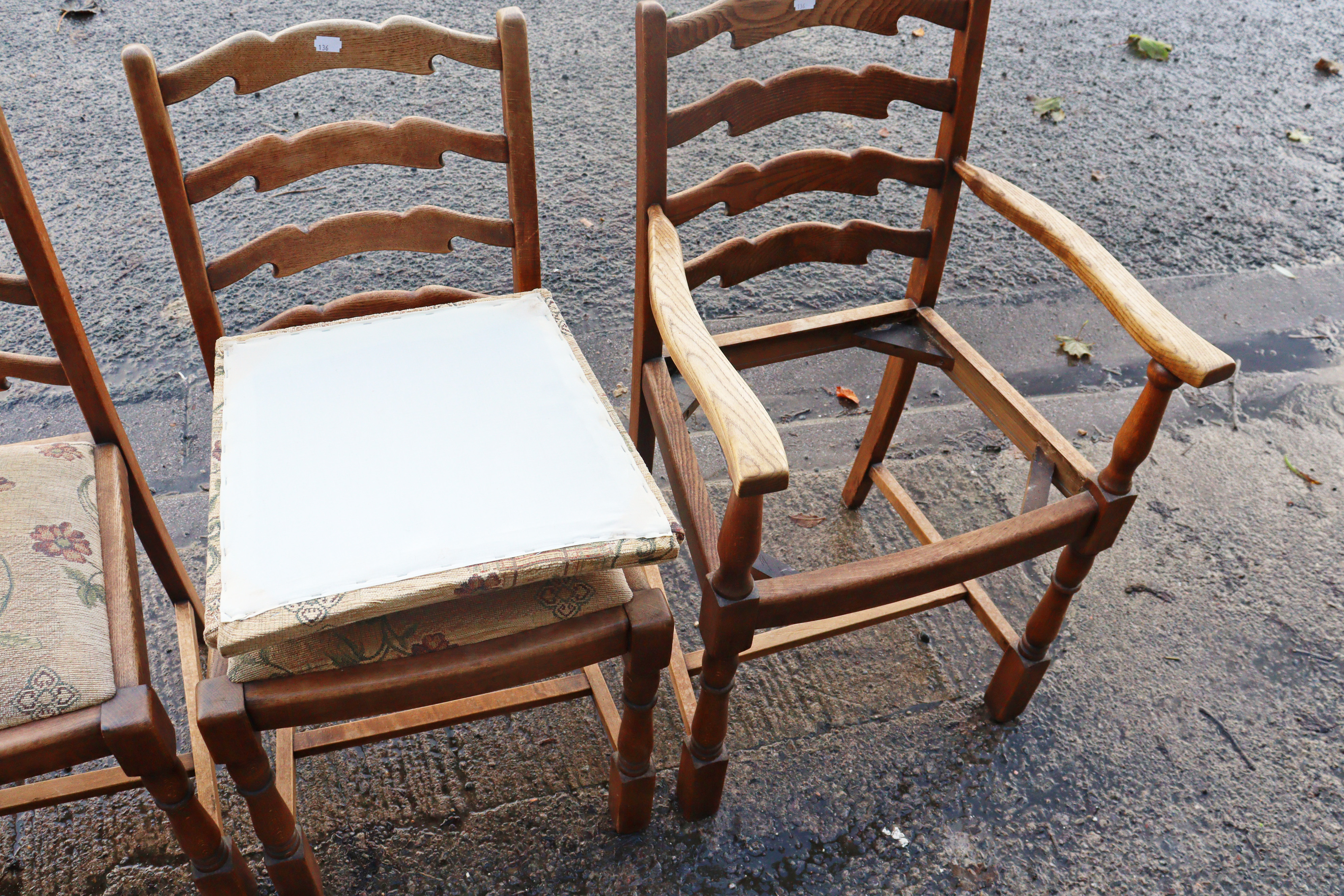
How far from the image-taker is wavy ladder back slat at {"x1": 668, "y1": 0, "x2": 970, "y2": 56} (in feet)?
4.41

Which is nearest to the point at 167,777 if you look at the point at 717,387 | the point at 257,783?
the point at 257,783

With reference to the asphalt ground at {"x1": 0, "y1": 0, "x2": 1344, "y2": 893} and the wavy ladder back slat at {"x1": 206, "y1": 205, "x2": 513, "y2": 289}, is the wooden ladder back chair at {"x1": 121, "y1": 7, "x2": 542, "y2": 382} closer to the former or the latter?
the wavy ladder back slat at {"x1": 206, "y1": 205, "x2": 513, "y2": 289}

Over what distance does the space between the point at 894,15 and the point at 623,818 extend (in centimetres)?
136

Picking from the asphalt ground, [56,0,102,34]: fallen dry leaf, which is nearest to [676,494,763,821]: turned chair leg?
the asphalt ground

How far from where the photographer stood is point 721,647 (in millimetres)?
1268

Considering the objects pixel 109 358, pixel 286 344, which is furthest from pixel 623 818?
pixel 109 358

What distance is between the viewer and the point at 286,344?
4.59 ft

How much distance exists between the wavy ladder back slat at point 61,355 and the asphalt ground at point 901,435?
0.46 meters

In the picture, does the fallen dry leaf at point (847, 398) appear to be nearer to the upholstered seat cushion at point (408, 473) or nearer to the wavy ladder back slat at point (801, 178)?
the wavy ladder back slat at point (801, 178)

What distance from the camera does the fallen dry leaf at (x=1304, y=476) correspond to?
7.45ft

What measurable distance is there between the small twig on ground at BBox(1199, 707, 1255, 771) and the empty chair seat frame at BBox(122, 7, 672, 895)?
1101mm

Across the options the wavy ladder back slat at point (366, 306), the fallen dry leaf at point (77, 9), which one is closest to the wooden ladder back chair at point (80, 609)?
the wavy ladder back slat at point (366, 306)

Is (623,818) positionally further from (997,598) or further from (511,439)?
(997,598)

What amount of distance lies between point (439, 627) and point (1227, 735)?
4.95ft
